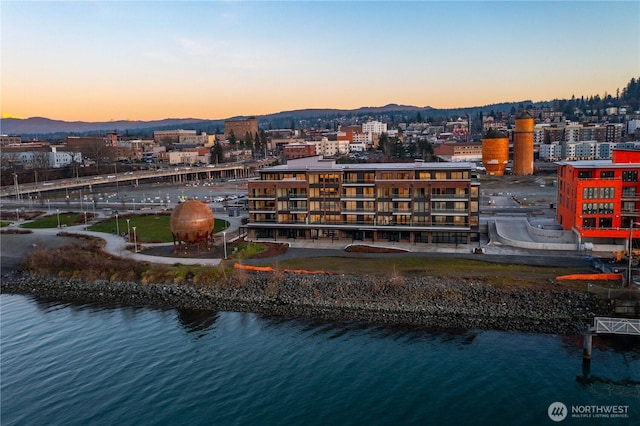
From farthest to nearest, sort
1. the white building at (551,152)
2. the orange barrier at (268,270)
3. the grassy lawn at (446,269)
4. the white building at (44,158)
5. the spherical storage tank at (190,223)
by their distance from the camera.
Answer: the white building at (551,152) < the white building at (44,158) < the spherical storage tank at (190,223) < the orange barrier at (268,270) < the grassy lawn at (446,269)

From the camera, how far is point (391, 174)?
6362 centimetres

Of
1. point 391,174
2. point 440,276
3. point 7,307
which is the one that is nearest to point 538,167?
point 391,174

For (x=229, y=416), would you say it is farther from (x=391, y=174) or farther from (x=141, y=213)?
(x=141, y=213)

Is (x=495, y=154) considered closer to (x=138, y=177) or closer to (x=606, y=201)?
(x=606, y=201)

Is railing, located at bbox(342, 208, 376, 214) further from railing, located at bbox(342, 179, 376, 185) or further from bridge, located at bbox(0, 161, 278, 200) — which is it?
bridge, located at bbox(0, 161, 278, 200)

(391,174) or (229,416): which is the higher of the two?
(391,174)

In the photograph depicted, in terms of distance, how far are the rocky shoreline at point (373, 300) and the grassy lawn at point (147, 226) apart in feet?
50.2

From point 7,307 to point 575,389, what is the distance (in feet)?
168

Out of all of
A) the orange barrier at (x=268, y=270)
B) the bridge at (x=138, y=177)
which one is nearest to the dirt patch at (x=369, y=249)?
the orange barrier at (x=268, y=270)

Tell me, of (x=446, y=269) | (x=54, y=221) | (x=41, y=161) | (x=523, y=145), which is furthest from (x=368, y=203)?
(x=41, y=161)

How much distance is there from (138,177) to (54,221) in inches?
2675

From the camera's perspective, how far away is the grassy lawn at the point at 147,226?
228 ft

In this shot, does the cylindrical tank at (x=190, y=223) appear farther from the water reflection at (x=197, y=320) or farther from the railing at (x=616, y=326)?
the railing at (x=616, y=326)

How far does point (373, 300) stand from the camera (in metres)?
45.6
